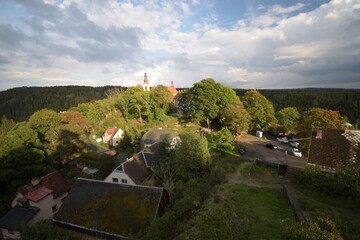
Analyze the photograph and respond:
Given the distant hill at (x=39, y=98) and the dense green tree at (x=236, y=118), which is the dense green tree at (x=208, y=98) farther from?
the distant hill at (x=39, y=98)

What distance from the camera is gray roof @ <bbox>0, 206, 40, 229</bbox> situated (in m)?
21.7

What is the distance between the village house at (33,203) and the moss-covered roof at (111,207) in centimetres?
530

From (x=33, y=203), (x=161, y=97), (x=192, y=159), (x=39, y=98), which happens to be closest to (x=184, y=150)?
(x=192, y=159)

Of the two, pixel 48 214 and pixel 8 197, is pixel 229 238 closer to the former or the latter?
pixel 48 214

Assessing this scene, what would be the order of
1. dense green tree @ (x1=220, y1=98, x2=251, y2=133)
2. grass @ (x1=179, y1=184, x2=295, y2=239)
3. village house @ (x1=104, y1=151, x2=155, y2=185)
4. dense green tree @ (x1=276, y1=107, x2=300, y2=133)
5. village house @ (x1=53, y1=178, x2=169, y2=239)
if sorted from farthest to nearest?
dense green tree @ (x1=276, y1=107, x2=300, y2=133) < dense green tree @ (x1=220, y1=98, x2=251, y2=133) < village house @ (x1=104, y1=151, x2=155, y2=185) < village house @ (x1=53, y1=178, x2=169, y2=239) < grass @ (x1=179, y1=184, x2=295, y2=239)

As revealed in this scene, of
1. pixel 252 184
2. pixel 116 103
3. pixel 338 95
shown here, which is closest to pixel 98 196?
pixel 252 184

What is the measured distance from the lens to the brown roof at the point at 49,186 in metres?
24.5

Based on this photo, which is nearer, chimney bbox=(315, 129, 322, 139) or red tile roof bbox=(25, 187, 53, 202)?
chimney bbox=(315, 129, 322, 139)

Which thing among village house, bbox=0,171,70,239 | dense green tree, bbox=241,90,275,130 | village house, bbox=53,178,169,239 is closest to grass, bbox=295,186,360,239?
village house, bbox=53,178,169,239

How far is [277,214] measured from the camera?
14.8 m

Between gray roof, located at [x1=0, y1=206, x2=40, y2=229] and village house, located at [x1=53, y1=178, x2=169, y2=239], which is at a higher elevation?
village house, located at [x1=53, y1=178, x2=169, y2=239]

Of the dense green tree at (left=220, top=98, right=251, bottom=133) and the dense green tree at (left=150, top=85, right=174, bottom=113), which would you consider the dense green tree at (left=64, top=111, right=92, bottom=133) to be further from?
the dense green tree at (left=220, top=98, right=251, bottom=133)

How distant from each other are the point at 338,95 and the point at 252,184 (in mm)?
79365

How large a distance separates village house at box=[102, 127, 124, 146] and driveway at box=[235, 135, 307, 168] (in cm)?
2483
